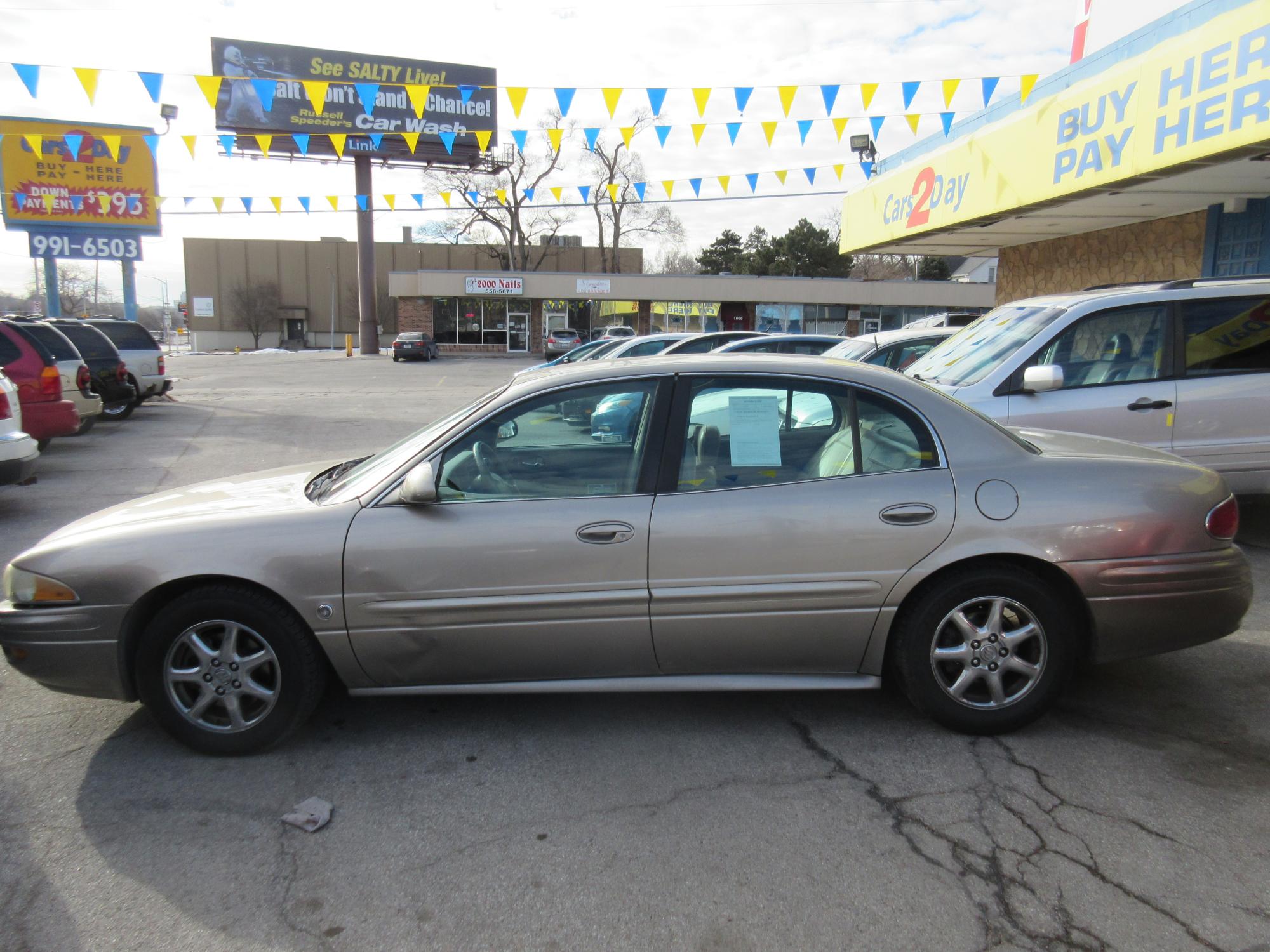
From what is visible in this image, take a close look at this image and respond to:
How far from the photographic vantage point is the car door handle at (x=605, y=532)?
3389 mm

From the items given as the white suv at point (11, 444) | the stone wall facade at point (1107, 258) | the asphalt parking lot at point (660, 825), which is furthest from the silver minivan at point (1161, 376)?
the white suv at point (11, 444)

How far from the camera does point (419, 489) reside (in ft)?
11.0

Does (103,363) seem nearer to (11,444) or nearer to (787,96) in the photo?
(11,444)

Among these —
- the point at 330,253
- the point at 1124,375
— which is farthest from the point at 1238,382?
the point at 330,253

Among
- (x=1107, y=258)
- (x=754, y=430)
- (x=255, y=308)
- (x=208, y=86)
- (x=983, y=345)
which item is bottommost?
(x=754, y=430)

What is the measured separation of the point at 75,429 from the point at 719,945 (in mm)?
10305

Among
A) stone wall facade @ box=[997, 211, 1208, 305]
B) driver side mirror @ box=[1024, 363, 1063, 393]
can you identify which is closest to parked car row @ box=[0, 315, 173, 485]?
driver side mirror @ box=[1024, 363, 1063, 393]

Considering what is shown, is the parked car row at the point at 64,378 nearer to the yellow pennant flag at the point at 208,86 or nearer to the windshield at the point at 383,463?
the yellow pennant flag at the point at 208,86

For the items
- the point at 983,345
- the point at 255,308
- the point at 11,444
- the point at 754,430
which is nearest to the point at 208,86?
the point at 11,444

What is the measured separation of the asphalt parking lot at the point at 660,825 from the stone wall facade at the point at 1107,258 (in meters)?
9.27

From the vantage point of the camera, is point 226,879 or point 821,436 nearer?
point 226,879

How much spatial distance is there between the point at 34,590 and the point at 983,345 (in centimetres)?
623

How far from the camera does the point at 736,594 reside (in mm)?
3422

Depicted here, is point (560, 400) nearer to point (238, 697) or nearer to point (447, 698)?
point (447, 698)
